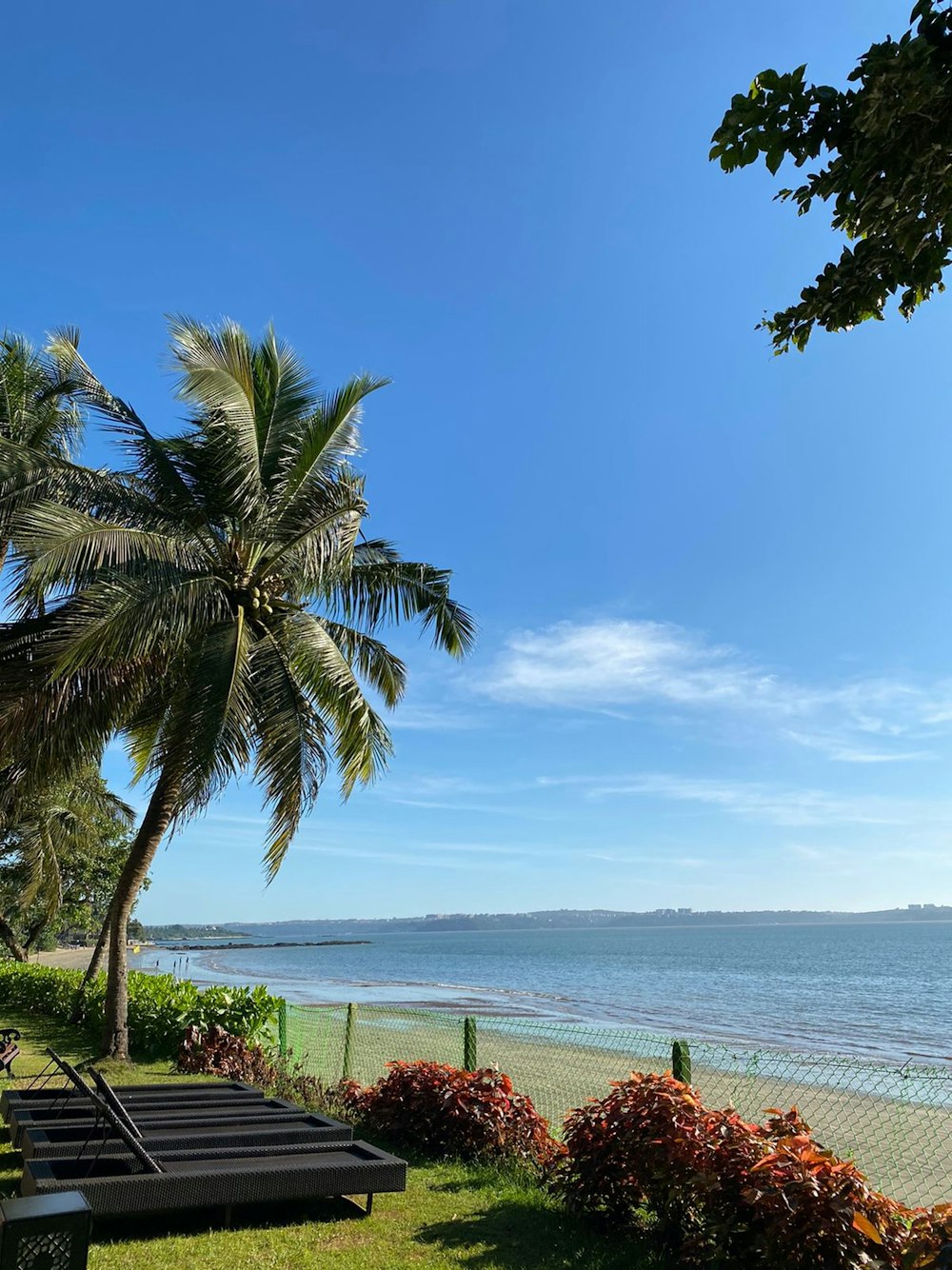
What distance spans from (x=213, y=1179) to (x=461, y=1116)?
8.75ft

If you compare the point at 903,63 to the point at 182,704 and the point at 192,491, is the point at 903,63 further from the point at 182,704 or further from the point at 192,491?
the point at 192,491

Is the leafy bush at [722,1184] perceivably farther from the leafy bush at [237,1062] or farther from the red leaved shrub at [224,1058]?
the red leaved shrub at [224,1058]

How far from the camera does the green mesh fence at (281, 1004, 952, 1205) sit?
32.3 feet

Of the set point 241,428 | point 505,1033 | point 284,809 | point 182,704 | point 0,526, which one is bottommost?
point 505,1033

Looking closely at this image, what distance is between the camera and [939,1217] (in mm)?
4113

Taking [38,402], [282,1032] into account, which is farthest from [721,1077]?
[38,402]

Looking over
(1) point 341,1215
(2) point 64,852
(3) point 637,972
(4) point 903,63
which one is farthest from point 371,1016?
Answer: (3) point 637,972

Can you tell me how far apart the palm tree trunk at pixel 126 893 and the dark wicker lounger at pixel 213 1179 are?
21.7 feet

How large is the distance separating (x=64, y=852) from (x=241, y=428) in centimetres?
2148

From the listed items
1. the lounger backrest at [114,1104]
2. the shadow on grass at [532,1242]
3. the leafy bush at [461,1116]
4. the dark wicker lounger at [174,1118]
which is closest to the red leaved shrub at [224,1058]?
the leafy bush at [461,1116]

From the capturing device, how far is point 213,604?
1144 centimetres

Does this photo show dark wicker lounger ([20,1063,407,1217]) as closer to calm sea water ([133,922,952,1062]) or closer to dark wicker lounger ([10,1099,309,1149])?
dark wicker lounger ([10,1099,309,1149])

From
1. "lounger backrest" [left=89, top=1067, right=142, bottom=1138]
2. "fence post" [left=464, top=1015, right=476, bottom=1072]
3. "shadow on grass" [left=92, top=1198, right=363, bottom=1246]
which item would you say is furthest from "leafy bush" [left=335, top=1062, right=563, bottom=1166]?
"lounger backrest" [left=89, top=1067, right=142, bottom=1138]

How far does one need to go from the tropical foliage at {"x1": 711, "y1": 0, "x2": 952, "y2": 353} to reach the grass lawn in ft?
17.4
